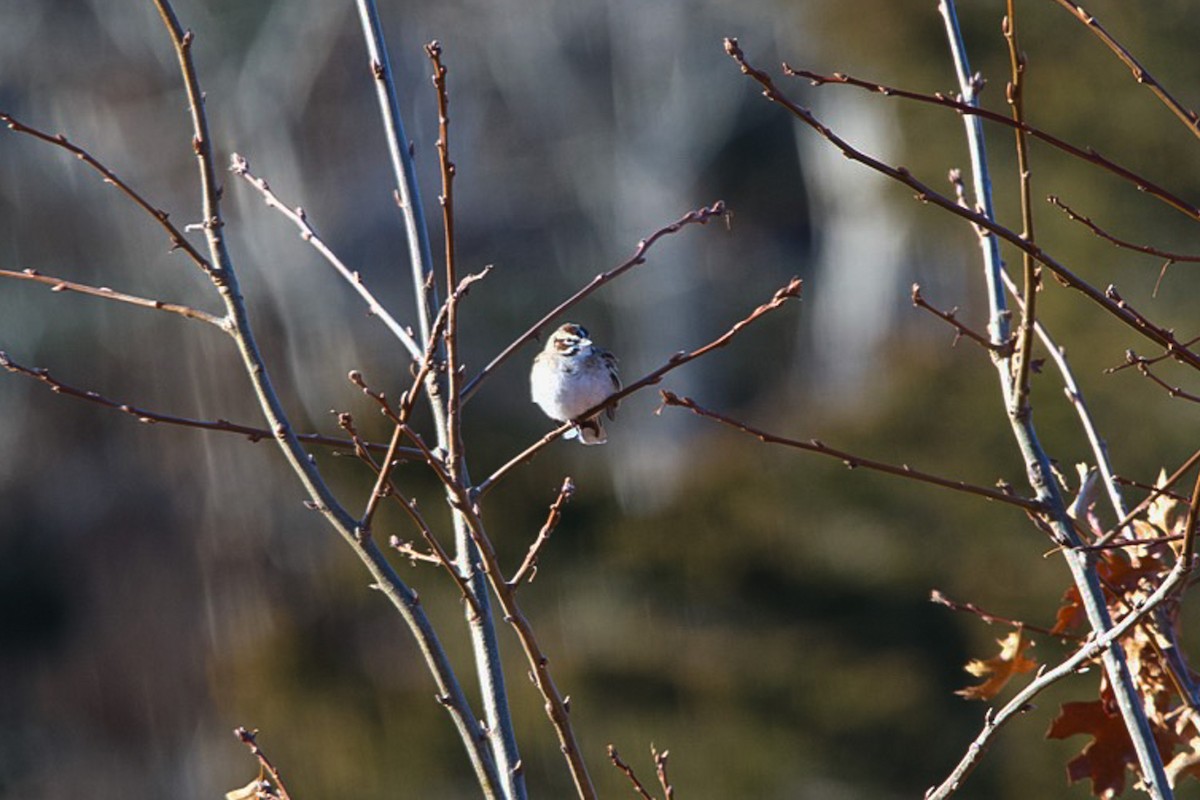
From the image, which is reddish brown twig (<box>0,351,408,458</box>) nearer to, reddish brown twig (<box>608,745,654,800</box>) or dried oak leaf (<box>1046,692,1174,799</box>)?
reddish brown twig (<box>608,745,654,800</box>)

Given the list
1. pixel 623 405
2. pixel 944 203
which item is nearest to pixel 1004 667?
pixel 944 203

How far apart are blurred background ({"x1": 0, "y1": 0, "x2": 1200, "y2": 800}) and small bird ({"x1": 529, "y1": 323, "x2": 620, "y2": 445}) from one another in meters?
4.35

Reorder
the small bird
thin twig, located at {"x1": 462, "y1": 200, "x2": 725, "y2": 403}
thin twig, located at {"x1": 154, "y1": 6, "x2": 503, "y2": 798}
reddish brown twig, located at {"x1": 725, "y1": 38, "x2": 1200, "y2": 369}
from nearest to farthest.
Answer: reddish brown twig, located at {"x1": 725, "y1": 38, "x2": 1200, "y2": 369}
thin twig, located at {"x1": 154, "y1": 6, "x2": 503, "y2": 798}
thin twig, located at {"x1": 462, "y1": 200, "x2": 725, "y2": 403}
the small bird

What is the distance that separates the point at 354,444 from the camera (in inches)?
70.9

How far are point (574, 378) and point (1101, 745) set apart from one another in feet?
6.09

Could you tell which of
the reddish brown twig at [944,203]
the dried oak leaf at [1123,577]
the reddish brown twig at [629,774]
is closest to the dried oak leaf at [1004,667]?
the dried oak leaf at [1123,577]

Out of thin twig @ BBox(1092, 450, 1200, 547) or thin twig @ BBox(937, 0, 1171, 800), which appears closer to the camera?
thin twig @ BBox(1092, 450, 1200, 547)

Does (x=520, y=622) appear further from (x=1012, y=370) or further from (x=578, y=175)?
(x=578, y=175)

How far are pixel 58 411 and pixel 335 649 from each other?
6.21 metres

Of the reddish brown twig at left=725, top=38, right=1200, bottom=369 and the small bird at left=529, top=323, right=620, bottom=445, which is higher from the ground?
the small bird at left=529, top=323, right=620, bottom=445

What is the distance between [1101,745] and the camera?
7.24 ft

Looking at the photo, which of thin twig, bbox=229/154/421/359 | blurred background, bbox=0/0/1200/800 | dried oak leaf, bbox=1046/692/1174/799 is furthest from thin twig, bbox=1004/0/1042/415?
blurred background, bbox=0/0/1200/800

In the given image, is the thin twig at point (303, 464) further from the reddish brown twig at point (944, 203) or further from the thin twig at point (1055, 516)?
the thin twig at point (1055, 516)

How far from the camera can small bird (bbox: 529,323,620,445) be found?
3.83m
